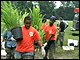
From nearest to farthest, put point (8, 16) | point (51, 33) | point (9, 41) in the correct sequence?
point (8, 16) < point (9, 41) < point (51, 33)

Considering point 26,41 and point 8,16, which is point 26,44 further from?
point 8,16

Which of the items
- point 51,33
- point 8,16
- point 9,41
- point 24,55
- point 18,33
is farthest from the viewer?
point 51,33

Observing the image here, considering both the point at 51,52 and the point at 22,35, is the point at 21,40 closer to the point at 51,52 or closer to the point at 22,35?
the point at 22,35

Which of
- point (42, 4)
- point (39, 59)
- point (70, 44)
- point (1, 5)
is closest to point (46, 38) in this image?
point (39, 59)

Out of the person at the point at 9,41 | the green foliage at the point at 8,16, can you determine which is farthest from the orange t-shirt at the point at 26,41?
the person at the point at 9,41

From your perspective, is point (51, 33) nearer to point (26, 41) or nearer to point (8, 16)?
point (8, 16)

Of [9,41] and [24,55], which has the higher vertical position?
[9,41]

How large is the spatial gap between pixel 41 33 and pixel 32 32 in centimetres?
184

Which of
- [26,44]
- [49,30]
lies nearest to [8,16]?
[49,30]

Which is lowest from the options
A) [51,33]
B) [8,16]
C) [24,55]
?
[24,55]

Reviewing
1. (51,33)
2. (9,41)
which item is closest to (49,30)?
(51,33)

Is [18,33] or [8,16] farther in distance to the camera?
[8,16]

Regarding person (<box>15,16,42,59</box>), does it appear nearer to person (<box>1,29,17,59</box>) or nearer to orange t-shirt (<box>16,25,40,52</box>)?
orange t-shirt (<box>16,25,40,52</box>)

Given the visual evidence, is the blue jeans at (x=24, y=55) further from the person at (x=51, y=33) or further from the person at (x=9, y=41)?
the person at (x=51, y=33)
